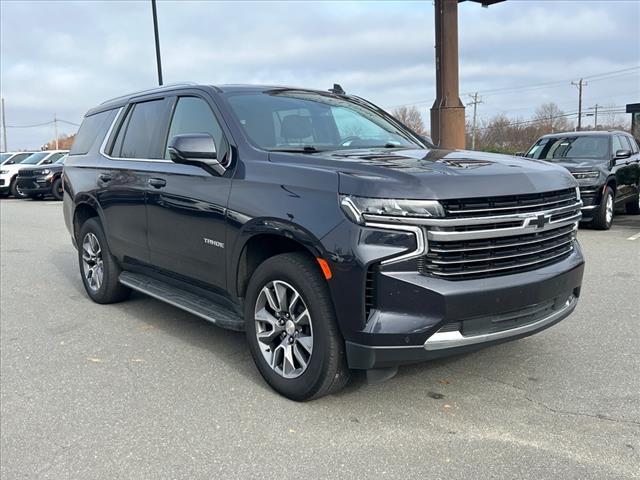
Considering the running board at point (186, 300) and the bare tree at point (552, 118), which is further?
the bare tree at point (552, 118)

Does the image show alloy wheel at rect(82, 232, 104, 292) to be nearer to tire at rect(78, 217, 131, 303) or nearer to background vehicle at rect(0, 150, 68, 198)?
tire at rect(78, 217, 131, 303)

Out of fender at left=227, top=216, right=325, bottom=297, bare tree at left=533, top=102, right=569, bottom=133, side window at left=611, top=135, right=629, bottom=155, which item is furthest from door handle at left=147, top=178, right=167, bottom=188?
bare tree at left=533, top=102, right=569, bottom=133

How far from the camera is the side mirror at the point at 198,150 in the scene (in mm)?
3898

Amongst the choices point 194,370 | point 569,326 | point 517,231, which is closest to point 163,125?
point 194,370

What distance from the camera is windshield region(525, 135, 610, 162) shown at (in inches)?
450

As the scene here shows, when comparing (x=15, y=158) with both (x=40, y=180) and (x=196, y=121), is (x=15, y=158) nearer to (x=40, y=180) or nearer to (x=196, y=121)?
(x=40, y=180)

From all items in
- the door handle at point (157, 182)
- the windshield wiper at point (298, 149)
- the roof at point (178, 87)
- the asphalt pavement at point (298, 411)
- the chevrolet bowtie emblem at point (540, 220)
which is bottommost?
the asphalt pavement at point (298, 411)

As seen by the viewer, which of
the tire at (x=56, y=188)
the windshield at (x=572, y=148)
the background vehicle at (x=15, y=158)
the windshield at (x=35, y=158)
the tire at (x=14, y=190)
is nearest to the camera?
the windshield at (x=572, y=148)

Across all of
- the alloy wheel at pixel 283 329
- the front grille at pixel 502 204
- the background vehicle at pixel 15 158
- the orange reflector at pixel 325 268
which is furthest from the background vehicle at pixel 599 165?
the background vehicle at pixel 15 158

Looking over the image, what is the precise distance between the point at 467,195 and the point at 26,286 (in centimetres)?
594

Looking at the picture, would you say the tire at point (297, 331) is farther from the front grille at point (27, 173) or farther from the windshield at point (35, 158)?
the windshield at point (35, 158)

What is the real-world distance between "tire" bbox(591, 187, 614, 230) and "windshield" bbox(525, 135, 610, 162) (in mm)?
860

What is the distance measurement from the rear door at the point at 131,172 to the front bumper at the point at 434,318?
2474 mm

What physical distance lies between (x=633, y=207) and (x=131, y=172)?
11.5m
